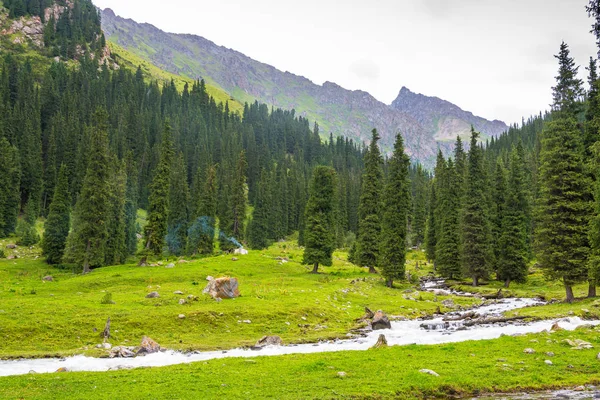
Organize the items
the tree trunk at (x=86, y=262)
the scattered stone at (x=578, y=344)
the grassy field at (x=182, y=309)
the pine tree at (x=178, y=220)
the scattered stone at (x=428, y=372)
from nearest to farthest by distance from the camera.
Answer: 1. the scattered stone at (x=428, y=372)
2. the scattered stone at (x=578, y=344)
3. the grassy field at (x=182, y=309)
4. the tree trunk at (x=86, y=262)
5. the pine tree at (x=178, y=220)

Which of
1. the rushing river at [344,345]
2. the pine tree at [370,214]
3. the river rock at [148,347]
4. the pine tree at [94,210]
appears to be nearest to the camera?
the rushing river at [344,345]

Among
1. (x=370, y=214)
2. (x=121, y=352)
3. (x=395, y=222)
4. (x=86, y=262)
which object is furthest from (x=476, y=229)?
(x=86, y=262)

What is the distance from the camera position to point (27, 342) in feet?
81.0

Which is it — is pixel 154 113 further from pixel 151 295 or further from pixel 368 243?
pixel 151 295

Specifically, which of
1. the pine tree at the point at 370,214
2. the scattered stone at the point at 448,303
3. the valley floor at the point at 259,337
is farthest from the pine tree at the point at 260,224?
the scattered stone at the point at 448,303

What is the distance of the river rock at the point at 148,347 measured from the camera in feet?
75.5

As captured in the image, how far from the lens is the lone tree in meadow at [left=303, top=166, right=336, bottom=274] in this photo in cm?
5970

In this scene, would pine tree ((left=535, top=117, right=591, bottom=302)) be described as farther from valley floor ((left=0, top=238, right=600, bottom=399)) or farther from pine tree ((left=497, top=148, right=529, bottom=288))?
pine tree ((left=497, top=148, right=529, bottom=288))

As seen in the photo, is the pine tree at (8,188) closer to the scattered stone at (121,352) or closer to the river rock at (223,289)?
the river rock at (223,289)

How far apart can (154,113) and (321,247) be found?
14266cm

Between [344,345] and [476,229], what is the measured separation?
4280 cm

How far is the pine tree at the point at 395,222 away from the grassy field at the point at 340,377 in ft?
106

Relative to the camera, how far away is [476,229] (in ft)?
199

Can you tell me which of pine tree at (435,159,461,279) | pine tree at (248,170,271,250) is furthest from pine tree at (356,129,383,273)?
pine tree at (248,170,271,250)
